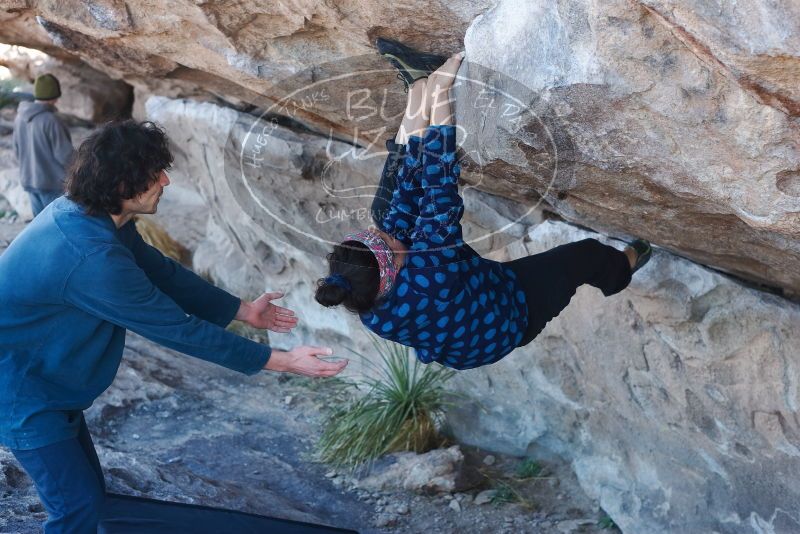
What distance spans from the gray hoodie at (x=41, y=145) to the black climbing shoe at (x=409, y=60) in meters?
3.91

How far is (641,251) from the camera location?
12.0 ft

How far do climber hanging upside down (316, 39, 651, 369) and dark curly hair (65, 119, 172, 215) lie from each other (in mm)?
597

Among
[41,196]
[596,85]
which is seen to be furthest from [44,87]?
[596,85]

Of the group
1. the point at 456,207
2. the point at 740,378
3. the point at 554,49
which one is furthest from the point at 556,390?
the point at 554,49

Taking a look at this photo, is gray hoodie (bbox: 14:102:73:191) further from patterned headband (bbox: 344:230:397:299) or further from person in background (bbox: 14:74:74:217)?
patterned headband (bbox: 344:230:397:299)

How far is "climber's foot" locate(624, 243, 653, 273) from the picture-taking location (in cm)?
359

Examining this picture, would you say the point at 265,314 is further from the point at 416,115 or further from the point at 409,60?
the point at 409,60

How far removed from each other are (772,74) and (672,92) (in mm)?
314

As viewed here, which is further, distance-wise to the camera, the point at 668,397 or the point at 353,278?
the point at 668,397

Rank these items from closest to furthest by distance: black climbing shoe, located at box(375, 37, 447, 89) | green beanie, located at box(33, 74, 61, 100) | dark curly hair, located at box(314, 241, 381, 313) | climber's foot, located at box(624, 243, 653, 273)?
1. dark curly hair, located at box(314, 241, 381, 313)
2. black climbing shoe, located at box(375, 37, 447, 89)
3. climber's foot, located at box(624, 243, 653, 273)
4. green beanie, located at box(33, 74, 61, 100)

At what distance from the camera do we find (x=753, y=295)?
356 centimetres

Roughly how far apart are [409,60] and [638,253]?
1.22 m

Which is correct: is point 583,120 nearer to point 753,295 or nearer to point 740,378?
point 753,295

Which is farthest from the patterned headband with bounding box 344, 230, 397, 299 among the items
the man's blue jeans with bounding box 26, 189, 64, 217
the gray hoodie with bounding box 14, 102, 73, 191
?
the man's blue jeans with bounding box 26, 189, 64, 217
